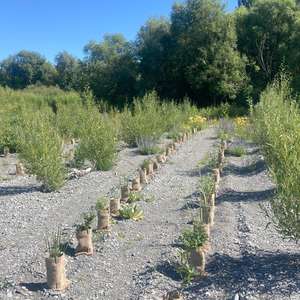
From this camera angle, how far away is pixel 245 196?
730 cm

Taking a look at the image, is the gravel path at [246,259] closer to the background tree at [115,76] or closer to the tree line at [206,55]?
the tree line at [206,55]

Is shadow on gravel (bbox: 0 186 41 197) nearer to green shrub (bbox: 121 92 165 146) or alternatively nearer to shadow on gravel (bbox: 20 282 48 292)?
shadow on gravel (bbox: 20 282 48 292)

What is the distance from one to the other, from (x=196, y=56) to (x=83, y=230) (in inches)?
917

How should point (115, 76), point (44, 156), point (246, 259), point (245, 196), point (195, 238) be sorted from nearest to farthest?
point (195, 238), point (246, 259), point (245, 196), point (44, 156), point (115, 76)

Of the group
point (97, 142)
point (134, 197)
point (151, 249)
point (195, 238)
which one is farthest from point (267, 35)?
point (195, 238)

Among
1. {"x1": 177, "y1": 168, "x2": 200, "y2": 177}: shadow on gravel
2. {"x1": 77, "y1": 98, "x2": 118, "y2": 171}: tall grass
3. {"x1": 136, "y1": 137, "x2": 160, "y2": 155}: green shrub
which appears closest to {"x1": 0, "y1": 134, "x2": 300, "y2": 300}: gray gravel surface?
{"x1": 177, "y1": 168, "x2": 200, "y2": 177}: shadow on gravel

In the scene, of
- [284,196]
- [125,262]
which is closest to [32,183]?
[125,262]

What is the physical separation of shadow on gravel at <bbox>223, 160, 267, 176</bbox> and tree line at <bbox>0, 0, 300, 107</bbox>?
15.1m

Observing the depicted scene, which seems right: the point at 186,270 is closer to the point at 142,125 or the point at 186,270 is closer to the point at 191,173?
the point at 191,173

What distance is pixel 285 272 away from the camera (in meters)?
4.01

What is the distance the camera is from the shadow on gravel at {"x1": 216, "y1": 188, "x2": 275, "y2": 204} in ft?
23.0

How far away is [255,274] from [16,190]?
5.36 m

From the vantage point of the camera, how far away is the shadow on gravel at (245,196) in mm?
7000

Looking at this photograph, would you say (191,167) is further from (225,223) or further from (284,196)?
(284,196)
